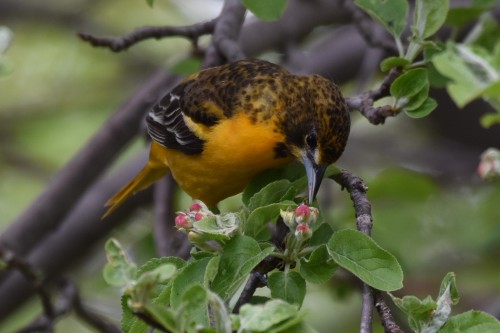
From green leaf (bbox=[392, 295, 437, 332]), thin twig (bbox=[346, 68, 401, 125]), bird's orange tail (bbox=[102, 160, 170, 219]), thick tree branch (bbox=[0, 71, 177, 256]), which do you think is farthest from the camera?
thick tree branch (bbox=[0, 71, 177, 256])

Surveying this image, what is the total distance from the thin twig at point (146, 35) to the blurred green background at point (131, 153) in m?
0.76

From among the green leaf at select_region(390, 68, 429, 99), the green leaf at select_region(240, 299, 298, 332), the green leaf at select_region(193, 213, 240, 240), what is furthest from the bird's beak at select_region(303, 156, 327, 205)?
the green leaf at select_region(240, 299, 298, 332)

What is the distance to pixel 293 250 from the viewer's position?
2416 mm

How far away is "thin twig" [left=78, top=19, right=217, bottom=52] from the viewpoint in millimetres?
3902

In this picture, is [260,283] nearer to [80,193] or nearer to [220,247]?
[220,247]

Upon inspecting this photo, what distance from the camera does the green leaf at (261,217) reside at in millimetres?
2375

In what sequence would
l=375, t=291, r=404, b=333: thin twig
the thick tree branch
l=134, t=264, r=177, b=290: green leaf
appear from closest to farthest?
1. l=134, t=264, r=177, b=290: green leaf
2. l=375, t=291, r=404, b=333: thin twig
3. the thick tree branch

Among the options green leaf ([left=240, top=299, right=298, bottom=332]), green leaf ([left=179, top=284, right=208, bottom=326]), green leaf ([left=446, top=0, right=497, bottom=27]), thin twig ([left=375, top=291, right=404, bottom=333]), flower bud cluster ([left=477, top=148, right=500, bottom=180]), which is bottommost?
green leaf ([left=446, top=0, right=497, bottom=27])

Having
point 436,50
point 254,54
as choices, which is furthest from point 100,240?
A: point 436,50

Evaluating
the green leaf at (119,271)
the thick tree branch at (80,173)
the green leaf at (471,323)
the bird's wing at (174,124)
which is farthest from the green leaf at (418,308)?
the thick tree branch at (80,173)

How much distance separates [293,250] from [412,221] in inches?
112

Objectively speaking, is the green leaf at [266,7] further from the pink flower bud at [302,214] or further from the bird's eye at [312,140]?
the pink flower bud at [302,214]

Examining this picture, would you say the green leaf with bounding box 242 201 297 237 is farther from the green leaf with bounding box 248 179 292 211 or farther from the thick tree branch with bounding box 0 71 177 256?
the thick tree branch with bounding box 0 71 177 256

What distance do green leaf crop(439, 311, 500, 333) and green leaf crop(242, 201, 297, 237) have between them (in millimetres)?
505
